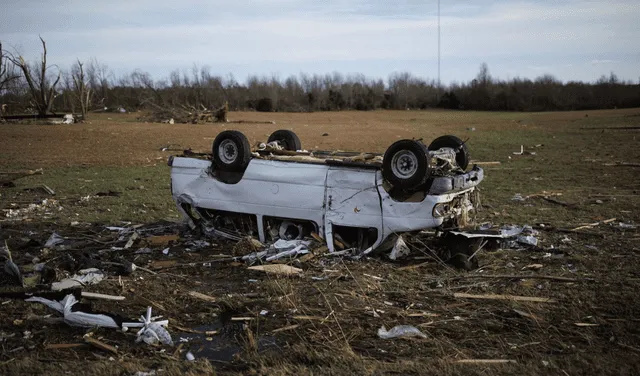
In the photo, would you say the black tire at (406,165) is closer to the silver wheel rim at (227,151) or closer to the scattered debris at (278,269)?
the scattered debris at (278,269)

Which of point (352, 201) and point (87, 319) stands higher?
point (352, 201)

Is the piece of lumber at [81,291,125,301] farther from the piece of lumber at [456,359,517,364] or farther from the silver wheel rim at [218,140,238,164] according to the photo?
the piece of lumber at [456,359,517,364]

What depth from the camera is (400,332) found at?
4980 mm

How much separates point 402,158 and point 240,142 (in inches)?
87.1

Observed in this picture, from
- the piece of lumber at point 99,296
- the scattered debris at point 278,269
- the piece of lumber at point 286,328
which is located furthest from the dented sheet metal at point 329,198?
the piece of lumber at point 99,296

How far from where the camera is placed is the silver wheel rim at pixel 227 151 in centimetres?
778

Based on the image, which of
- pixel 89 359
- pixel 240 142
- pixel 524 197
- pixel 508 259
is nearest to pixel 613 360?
pixel 508 259

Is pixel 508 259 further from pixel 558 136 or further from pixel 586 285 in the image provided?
pixel 558 136

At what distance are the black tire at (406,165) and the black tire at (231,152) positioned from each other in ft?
6.36

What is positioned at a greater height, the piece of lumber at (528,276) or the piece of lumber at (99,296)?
the piece of lumber at (99,296)

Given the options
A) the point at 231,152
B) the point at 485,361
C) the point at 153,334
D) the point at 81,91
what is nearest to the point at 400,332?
the point at 485,361

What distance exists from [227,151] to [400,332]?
12.6ft

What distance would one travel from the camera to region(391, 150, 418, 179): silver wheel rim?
6707 mm

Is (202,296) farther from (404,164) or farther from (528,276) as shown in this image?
(528,276)
